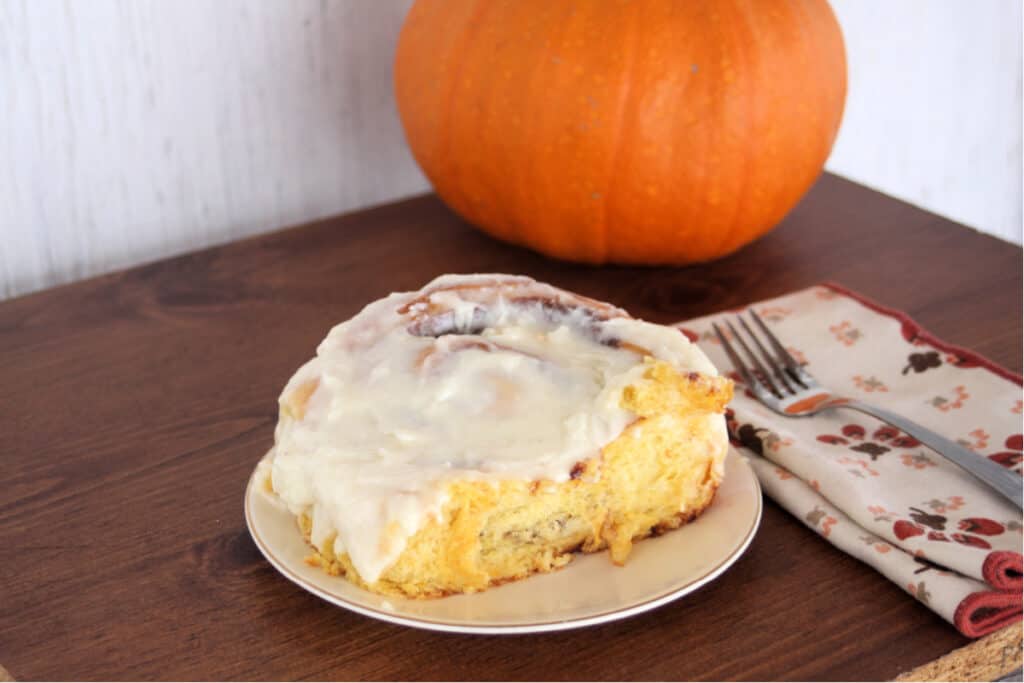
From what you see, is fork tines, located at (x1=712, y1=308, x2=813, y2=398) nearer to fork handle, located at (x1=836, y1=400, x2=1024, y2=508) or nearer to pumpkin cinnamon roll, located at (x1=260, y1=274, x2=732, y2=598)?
fork handle, located at (x1=836, y1=400, x2=1024, y2=508)

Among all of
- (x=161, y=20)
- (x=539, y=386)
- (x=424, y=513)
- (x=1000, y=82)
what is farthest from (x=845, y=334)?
(x=1000, y=82)

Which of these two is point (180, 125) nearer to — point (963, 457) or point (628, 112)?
point (628, 112)

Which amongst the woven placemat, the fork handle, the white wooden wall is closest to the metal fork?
the fork handle

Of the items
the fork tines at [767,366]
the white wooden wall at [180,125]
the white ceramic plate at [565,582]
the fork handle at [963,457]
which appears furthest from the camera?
the white wooden wall at [180,125]

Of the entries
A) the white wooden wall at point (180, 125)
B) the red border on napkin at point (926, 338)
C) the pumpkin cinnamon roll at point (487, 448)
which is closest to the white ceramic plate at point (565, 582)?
the pumpkin cinnamon roll at point (487, 448)

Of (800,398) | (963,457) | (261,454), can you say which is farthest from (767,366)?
(261,454)

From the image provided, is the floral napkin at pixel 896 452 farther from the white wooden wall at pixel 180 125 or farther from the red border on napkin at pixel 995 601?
the white wooden wall at pixel 180 125

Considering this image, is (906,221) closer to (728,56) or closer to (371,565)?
(728,56)
